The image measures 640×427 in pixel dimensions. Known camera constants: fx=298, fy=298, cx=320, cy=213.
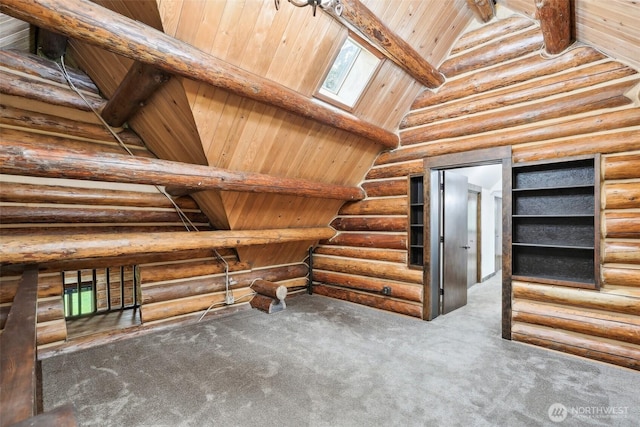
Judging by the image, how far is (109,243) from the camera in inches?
123

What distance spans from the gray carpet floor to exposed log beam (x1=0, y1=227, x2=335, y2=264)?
1105 mm

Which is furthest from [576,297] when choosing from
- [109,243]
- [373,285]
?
[109,243]

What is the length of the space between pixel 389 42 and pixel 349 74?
0.58m

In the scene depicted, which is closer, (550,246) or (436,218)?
(550,246)

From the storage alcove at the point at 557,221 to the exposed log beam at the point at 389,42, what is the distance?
5.51ft

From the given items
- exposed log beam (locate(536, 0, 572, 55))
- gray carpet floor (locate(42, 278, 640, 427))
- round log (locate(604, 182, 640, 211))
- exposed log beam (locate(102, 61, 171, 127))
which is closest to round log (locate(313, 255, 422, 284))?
gray carpet floor (locate(42, 278, 640, 427))

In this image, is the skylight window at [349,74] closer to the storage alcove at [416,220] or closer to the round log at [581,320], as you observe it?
the storage alcove at [416,220]

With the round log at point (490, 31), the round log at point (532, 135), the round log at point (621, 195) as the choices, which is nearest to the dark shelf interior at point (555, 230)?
the round log at point (621, 195)

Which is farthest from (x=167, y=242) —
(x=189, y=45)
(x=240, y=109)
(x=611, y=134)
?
(x=611, y=134)

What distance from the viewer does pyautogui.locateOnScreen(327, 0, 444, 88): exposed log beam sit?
2.92 metres

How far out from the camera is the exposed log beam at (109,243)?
2723 millimetres

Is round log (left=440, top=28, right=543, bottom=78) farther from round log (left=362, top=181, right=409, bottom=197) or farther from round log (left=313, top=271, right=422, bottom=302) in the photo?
round log (left=313, top=271, right=422, bottom=302)

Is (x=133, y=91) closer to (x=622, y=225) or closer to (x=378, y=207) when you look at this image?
(x=378, y=207)

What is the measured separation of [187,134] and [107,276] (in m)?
3.78
